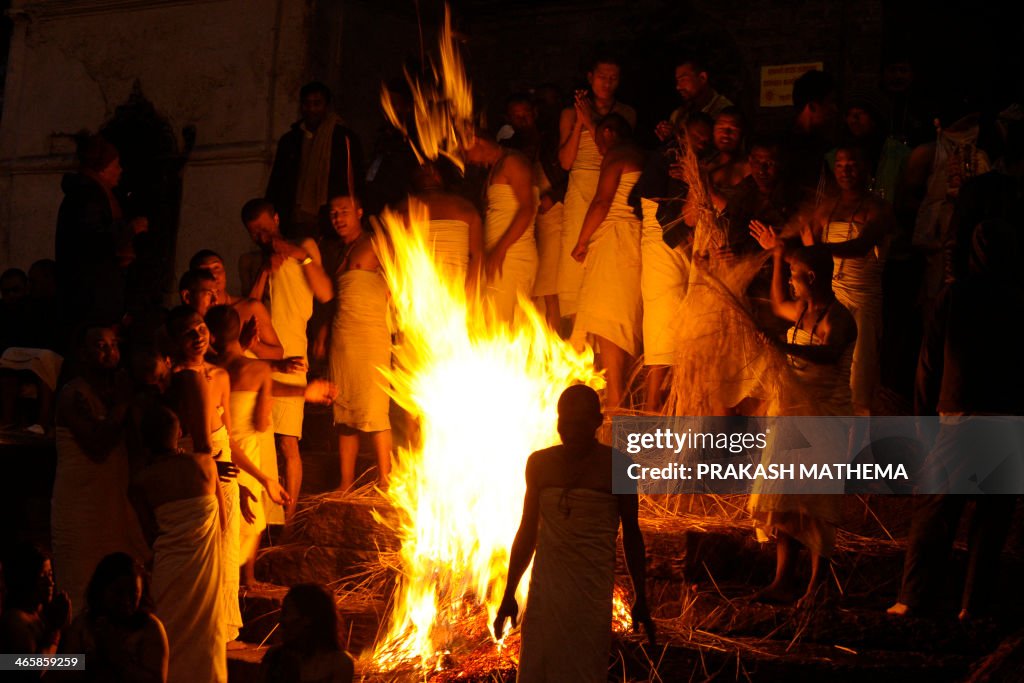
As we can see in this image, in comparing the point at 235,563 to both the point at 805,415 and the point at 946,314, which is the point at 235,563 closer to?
the point at 805,415

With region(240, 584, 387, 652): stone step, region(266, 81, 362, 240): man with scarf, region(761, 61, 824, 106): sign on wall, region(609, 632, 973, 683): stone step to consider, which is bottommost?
region(609, 632, 973, 683): stone step

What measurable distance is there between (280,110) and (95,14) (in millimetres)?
2786

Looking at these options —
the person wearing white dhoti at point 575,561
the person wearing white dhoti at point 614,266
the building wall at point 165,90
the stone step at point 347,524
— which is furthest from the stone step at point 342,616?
the building wall at point 165,90

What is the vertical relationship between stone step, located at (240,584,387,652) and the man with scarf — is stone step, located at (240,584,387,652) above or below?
below

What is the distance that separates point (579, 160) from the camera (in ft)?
30.5

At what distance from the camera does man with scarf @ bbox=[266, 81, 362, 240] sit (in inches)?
419

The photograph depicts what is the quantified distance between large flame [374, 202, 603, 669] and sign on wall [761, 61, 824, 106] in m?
4.64

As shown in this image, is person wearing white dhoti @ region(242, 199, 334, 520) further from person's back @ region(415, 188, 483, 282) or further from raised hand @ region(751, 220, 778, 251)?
raised hand @ region(751, 220, 778, 251)

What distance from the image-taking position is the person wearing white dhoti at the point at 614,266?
28.5 ft

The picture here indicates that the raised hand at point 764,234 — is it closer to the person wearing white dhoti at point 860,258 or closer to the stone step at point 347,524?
the person wearing white dhoti at point 860,258

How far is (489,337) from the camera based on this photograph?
344 inches

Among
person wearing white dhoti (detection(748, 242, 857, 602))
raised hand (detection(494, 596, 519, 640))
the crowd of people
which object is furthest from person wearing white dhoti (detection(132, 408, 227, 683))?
person wearing white dhoti (detection(748, 242, 857, 602))

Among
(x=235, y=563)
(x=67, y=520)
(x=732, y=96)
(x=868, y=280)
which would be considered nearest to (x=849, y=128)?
(x=868, y=280)

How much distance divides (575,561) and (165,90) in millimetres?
9576
